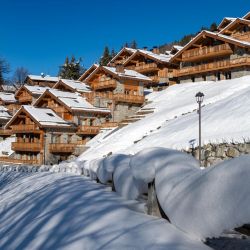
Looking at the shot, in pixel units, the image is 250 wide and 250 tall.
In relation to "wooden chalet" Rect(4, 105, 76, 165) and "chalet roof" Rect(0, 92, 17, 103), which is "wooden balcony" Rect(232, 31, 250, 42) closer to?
"wooden chalet" Rect(4, 105, 76, 165)

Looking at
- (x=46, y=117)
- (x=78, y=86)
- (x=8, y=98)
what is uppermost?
(x=78, y=86)

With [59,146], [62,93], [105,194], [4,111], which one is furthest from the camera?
[4,111]

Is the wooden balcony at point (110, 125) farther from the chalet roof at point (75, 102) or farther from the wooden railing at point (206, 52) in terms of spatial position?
the wooden railing at point (206, 52)

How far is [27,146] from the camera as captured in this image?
47.9 meters

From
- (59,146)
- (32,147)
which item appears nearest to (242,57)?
(59,146)

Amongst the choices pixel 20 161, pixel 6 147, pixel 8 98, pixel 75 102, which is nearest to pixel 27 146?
pixel 20 161

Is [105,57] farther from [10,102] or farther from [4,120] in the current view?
[4,120]

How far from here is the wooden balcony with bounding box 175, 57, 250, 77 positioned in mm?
46031

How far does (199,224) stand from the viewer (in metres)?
5.82

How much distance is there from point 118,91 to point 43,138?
12.2m

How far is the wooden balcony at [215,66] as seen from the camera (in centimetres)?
4603

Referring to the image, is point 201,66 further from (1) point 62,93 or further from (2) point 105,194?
(2) point 105,194

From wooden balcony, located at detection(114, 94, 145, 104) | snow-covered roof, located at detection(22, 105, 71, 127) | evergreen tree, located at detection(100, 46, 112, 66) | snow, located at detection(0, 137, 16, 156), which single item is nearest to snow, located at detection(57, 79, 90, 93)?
snow-covered roof, located at detection(22, 105, 71, 127)

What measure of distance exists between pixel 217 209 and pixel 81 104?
4515 centimetres
